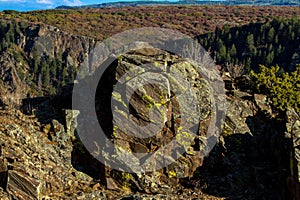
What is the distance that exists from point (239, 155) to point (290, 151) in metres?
2.95

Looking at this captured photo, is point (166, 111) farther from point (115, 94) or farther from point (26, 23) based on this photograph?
point (26, 23)

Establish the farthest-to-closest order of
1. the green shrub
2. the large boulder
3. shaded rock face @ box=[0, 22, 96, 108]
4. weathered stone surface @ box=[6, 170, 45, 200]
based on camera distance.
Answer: shaded rock face @ box=[0, 22, 96, 108] → the green shrub → the large boulder → weathered stone surface @ box=[6, 170, 45, 200]

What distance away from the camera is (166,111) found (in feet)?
50.7

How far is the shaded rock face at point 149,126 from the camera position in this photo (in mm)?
15148

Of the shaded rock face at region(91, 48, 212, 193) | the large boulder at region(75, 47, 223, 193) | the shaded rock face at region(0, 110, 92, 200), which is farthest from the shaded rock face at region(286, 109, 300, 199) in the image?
the shaded rock face at region(0, 110, 92, 200)

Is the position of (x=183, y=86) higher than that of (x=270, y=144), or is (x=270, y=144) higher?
(x=183, y=86)

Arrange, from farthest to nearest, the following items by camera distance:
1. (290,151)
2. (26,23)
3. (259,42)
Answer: (26,23)
(259,42)
(290,151)

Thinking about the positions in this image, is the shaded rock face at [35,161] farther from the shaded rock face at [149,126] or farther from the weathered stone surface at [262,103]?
the weathered stone surface at [262,103]

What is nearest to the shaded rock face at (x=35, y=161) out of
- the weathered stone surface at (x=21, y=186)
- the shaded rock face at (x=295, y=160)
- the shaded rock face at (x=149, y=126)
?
the weathered stone surface at (x=21, y=186)

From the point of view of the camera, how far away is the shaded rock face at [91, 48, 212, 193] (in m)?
15.1

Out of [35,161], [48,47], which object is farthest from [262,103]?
[48,47]

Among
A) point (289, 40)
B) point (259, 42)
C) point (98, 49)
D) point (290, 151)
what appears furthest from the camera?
point (259, 42)

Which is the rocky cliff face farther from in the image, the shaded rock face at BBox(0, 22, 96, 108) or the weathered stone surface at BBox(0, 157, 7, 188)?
the shaded rock face at BBox(0, 22, 96, 108)

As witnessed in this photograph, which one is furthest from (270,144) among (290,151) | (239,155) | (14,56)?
(14,56)
